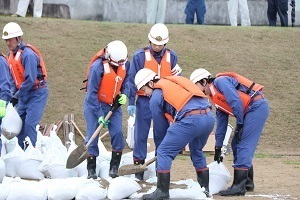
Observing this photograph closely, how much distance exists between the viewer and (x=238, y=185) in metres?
13.0

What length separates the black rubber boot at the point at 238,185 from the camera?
13.0 meters

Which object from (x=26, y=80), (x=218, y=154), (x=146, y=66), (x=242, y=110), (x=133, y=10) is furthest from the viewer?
(x=133, y=10)

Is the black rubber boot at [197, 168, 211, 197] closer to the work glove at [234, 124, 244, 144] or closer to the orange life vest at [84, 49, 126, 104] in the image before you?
the work glove at [234, 124, 244, 144]

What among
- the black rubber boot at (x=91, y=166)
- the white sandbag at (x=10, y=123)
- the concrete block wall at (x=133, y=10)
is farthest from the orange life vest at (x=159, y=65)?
the concrete block wall at (x=133, y=10)

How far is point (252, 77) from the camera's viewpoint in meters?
21.9

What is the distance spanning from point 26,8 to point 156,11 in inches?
129

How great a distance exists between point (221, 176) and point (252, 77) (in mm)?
8865

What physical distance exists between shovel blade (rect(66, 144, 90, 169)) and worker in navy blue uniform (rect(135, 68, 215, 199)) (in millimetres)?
1420

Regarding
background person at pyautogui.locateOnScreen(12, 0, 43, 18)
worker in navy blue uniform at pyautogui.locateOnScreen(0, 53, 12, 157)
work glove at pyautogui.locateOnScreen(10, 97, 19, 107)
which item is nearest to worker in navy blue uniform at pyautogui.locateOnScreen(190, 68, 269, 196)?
worker in navy blue uniform at pyautogui.locateOnScreen(0, 53, 12, 157)

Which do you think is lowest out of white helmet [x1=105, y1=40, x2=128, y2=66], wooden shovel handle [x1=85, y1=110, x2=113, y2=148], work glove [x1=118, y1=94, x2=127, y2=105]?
wooden shovel handle [x1=85, y1=110, x2=113, y2=148]

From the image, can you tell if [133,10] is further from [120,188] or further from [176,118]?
[120,188]

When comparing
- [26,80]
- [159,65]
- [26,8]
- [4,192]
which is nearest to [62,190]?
[4,192]

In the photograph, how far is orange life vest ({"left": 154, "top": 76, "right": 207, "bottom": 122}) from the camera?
39.4 ft

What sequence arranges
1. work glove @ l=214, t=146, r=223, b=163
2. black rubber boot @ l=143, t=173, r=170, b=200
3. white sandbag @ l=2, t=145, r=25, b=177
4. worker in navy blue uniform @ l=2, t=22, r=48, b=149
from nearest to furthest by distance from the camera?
1. black rubber boot @ l=143, t=173, r=170, b=200
2. work glove @ l=214, t=146, r=223, b=163
3. white sandbag @ l=2, t=145, r=25, b=177
4. worker in navy blue uniform @ l=2, t=22, r=48, b=149
